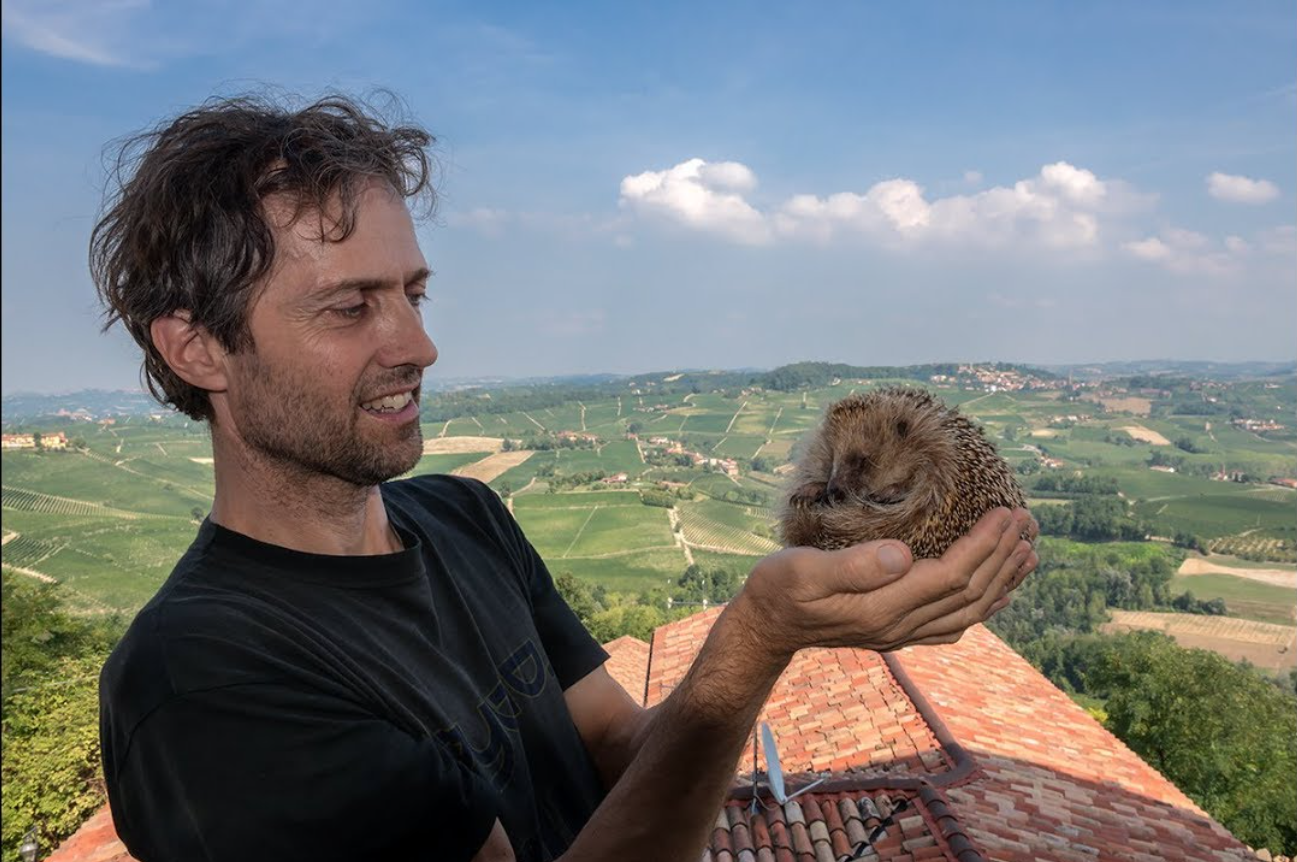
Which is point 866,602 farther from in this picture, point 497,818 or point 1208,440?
point 1208,440

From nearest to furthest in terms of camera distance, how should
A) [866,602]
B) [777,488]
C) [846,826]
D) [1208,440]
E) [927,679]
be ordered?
[866,602] → [777,488] → [846,826] → [927,679] → [1208,440]

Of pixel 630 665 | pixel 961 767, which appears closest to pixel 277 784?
pixel 961 767

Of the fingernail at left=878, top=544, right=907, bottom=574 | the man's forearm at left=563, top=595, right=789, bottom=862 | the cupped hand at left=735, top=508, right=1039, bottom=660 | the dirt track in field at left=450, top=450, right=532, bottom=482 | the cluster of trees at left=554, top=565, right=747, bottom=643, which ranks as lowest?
the cluster of trees at left=554, top=565, right=747, bottom=643

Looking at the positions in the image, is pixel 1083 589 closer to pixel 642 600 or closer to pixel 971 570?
pixel 642 600

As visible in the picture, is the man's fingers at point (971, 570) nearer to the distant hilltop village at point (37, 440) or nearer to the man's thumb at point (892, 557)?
the man's thumb at point (892, 557)

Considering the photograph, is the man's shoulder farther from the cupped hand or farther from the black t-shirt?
the cupped hand

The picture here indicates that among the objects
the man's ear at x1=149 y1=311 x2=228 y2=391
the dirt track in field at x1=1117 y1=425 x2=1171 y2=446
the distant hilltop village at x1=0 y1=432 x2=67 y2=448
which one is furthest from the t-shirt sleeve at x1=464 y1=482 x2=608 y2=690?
the distant hilltop village at x1=0 y1=432 x2=67 y2=448

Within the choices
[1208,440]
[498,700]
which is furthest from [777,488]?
[1208,440]
